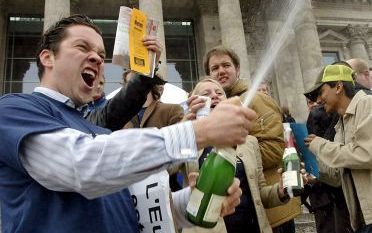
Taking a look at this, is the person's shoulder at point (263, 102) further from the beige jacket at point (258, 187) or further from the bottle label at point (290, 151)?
the bottle label at point (290, 151)

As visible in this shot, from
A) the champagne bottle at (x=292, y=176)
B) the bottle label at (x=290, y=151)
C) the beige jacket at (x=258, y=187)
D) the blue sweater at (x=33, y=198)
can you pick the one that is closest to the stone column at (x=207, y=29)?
the beige jacket at (x=258, y=187)

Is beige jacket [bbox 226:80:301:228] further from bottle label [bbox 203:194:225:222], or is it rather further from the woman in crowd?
bottle label [bbox 203:194:225:222]

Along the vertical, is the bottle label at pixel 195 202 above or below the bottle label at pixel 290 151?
below

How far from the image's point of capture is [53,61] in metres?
2.33

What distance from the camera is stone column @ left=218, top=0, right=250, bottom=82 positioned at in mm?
19828

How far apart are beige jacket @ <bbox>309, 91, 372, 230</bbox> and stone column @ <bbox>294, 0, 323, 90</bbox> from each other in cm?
1728

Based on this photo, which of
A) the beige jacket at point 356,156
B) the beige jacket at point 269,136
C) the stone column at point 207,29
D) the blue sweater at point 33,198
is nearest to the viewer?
the blue sweater at point 33,198

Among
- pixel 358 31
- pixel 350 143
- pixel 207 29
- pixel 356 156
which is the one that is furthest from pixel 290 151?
pixel 358 31

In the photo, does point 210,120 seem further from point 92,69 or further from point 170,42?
point 170,42

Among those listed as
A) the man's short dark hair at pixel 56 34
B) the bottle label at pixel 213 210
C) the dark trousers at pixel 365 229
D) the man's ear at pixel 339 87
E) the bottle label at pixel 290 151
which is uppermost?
the man's ear at pixel 339 87

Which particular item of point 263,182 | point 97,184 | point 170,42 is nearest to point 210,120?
point 97,184

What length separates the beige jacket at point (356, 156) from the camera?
4227 mm

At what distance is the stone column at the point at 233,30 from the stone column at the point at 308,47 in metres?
3.72

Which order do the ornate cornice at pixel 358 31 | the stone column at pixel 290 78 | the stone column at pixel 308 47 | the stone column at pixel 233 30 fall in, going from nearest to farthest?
1. the stone column at pixel 233 30
2. the stone column at pixel 308 47
3. the stone column at pixel 290 78
4. the ornate cornice at pixel 358 31
